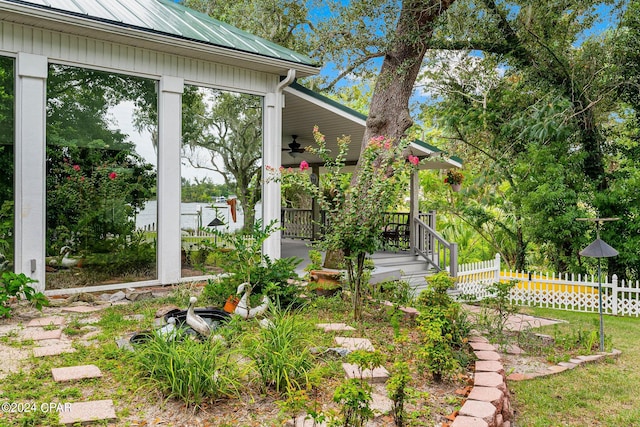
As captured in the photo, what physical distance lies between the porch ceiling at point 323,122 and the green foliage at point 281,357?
488 cm

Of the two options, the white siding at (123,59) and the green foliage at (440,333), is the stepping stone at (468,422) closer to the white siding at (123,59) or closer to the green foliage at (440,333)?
the green foliage at (440,333)

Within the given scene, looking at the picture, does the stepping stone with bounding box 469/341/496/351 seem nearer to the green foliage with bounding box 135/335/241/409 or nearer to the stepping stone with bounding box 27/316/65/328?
the green foliage with bounding box 135/335/241/409

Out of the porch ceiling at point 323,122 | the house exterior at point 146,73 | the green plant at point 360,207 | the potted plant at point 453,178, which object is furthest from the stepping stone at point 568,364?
the potted plant at point 453,178

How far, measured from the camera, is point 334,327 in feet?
16.0

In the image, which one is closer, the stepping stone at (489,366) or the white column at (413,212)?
the stepping stone at (489,366)

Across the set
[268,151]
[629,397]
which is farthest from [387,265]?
[629,397]

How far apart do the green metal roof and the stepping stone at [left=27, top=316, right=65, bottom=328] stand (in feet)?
11.0

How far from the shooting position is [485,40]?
10609 millimetres

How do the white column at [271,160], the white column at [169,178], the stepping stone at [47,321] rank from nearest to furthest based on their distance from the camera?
the stepping stone at [47,321], the white column at [169,178], the white column at [271,160]

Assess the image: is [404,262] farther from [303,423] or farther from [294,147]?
[303,423]

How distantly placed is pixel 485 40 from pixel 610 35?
2.42 m

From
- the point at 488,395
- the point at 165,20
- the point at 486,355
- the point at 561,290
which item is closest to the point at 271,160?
the point at 165,20

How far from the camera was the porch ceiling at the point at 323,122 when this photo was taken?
8.95m

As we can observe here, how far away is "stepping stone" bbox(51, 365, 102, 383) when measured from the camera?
11.2ft
